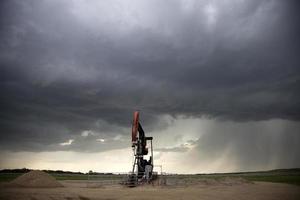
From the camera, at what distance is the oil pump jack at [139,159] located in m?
30.9

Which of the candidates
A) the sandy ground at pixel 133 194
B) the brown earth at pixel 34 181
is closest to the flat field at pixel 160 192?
the sandy ground at pixel 133 194

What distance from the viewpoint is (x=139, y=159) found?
3247cm

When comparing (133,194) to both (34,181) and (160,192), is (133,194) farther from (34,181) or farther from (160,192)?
(34,181)

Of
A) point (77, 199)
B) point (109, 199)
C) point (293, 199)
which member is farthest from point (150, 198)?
point (293, 199)

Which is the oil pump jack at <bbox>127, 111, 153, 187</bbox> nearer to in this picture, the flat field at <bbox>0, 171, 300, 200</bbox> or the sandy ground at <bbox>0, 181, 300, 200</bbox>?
the flat field at <bbox>0, 171, 300, 200</bbox>

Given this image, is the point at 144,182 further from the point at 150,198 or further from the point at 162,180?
the point at 150,198

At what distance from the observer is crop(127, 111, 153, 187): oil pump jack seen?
30.9 metres

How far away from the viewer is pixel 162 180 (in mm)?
30625

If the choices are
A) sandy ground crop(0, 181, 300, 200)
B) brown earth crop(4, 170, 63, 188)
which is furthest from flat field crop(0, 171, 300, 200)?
brown earth crop(4, 170, 63, 188)

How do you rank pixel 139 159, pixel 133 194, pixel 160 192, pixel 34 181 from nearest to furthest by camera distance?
pixel 133 194 < pixel 160 192 < pixel 34 181 < pixel 139 159

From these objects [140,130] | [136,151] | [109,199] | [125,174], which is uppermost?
[140,130]

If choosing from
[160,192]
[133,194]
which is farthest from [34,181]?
[160,192]

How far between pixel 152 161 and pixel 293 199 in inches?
662

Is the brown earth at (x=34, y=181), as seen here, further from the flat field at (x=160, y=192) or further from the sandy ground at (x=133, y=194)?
the sandy ground at (x=133, y=194)
